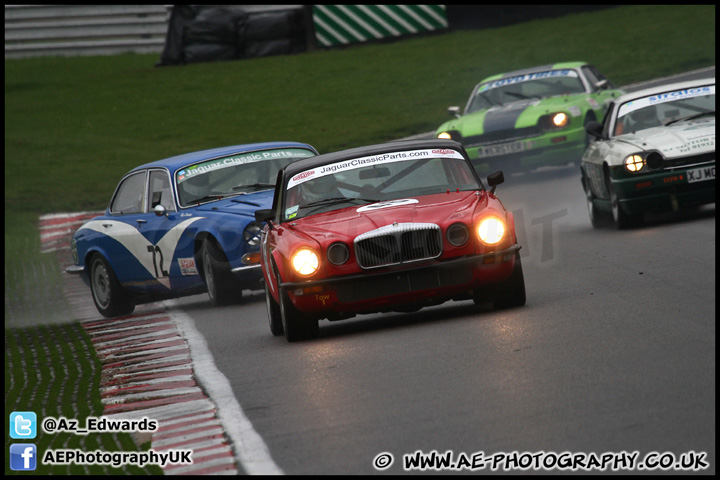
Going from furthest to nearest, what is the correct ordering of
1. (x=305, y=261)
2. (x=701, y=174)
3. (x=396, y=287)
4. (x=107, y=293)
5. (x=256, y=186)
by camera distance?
1. (x=107, y=293)
2. (x=256, y=186)
3. (x=701, y=174)
4. (x=305, y=261)
5. (x=396, y=287)

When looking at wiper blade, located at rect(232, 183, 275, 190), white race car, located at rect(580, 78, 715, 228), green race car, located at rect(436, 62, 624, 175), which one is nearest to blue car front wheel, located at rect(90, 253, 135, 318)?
wiper blade, located at rect(232, 183, 275, 190)

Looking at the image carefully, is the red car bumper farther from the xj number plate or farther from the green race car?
the green race car

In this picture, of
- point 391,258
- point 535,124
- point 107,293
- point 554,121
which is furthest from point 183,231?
point 554,121

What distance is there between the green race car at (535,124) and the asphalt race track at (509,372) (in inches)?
275

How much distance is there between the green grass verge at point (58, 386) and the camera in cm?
610

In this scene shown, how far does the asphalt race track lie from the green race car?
22.9 feet

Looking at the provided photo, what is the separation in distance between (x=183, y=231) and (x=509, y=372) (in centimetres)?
593

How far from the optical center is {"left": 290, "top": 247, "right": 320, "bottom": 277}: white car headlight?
8531 millimetres

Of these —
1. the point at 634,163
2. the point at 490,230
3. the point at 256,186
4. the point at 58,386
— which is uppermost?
the point at 634,163

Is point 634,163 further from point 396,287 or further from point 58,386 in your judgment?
point 58,386

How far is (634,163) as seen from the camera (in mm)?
12664

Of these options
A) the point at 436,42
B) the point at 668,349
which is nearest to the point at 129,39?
the point at 436,42

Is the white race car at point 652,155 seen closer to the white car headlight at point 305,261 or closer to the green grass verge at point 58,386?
the white car headlight at point 305,261

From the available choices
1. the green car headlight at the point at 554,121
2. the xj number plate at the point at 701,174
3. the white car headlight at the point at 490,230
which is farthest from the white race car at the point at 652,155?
the white car headlight at the point at 490,230
